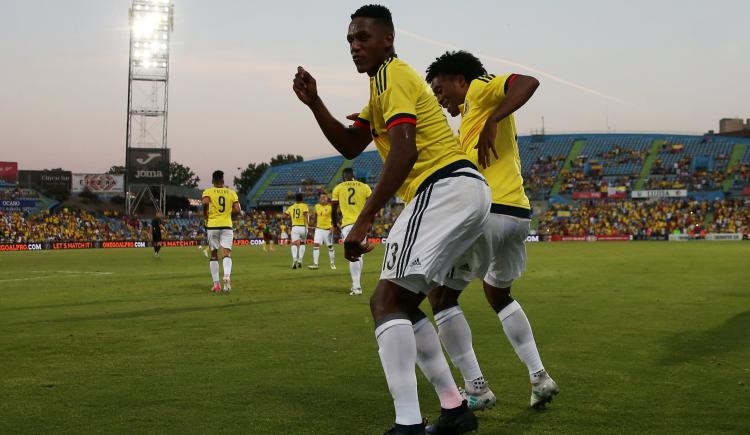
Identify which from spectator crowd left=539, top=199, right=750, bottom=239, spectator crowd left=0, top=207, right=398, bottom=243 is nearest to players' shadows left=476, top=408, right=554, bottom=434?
spectator crowd left=0, top=207, right=398, bottom=243

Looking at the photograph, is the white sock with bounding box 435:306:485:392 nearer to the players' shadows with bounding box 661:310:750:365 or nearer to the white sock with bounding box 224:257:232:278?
the players' shadows with bounding box 661:310:750:365

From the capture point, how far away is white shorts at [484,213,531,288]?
536 centimetres

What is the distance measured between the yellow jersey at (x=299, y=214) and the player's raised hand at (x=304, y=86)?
22.8 metres

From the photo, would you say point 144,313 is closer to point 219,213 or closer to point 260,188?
point 219,213

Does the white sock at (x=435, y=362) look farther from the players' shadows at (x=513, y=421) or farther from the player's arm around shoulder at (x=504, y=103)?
the player's arm around shoulder at (x=504, y=103)

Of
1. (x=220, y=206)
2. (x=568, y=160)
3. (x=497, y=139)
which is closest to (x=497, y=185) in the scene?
(x=497, y=139)

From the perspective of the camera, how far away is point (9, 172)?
277 ft

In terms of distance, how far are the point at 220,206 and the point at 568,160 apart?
7943 centimetres

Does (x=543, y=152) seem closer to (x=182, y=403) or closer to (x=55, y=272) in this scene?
(x=55, y=272)

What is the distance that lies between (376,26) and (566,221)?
73.2 metres

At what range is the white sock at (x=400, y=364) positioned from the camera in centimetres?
399

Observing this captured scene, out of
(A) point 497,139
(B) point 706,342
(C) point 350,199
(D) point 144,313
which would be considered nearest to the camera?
(A) point 497,139

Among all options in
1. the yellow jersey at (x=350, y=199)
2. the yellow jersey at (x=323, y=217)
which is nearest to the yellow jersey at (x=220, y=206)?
the yellow jersey at (x=350, y=199)

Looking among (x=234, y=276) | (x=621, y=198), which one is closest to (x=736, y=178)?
(x=621, y=198)
